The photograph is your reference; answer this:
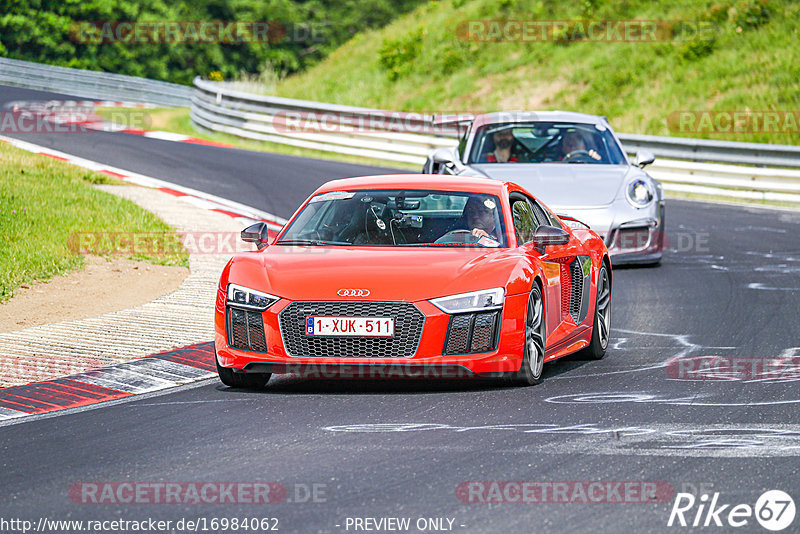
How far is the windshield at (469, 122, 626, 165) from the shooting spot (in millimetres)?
14727

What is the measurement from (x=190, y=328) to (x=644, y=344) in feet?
11.4

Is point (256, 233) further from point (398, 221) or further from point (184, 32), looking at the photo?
point (184, 32)

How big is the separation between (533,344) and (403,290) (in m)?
0.94

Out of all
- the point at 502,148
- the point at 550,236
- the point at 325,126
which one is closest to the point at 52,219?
the point at 502,148

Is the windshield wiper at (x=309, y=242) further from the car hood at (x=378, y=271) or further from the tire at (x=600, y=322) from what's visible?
the tire at (x=600, y=322)

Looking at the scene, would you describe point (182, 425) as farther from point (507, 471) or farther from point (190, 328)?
point (190, 328)

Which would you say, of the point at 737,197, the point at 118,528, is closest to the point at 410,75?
the point at 737,197

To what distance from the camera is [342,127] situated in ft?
89.4

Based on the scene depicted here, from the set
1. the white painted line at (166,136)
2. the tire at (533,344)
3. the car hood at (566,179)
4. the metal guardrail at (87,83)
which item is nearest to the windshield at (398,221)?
the tire at (533,344)

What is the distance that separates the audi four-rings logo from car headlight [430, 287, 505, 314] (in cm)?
38

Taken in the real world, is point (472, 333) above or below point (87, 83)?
above

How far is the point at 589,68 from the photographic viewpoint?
112ft

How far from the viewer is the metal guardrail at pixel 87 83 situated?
41.6 meters

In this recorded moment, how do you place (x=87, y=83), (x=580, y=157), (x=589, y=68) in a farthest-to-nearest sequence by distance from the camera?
(x=87, y=83) < (x=589, y=68) < (x=580, y=157)
